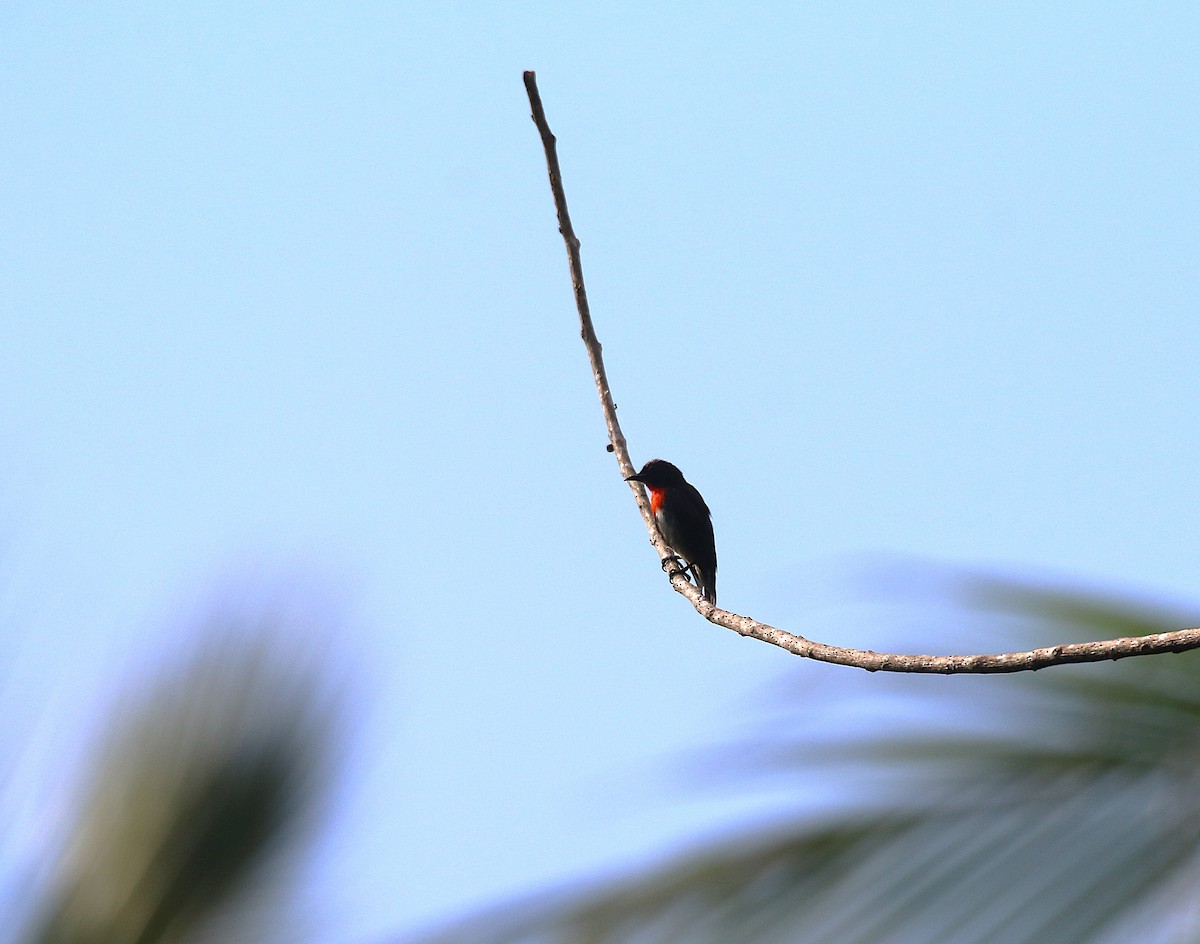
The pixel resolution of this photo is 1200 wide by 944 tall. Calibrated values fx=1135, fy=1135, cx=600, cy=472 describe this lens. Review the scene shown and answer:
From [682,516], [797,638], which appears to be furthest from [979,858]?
[682,516]

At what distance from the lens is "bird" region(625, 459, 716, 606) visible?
9.70 meters

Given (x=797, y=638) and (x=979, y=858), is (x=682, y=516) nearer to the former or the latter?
(x=797, y=638)

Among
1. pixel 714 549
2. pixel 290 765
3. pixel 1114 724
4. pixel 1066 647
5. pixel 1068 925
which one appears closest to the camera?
pixel 1068 925

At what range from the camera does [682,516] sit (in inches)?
383

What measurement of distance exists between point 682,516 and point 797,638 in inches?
287

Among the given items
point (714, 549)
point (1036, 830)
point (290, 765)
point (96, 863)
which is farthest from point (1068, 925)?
point (714, 549)

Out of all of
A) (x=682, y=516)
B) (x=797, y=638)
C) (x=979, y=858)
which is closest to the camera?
(x=979, y=858)

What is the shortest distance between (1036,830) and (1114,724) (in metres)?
0.09

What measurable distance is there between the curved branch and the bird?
14.3 feet

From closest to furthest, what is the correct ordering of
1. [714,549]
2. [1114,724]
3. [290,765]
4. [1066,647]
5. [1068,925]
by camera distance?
[1068,925] < [1114,724] < [1066,647] < [290,765] < [714,549]

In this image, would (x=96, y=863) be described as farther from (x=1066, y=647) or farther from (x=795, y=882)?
(x=1066, y=647)

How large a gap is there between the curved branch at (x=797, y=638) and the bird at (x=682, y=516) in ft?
14.3

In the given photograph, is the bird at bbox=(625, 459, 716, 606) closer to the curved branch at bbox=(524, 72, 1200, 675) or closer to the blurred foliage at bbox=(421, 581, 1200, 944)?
the curved branch at bbox=(524, 72, 1200, 675)

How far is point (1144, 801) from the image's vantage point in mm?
607
